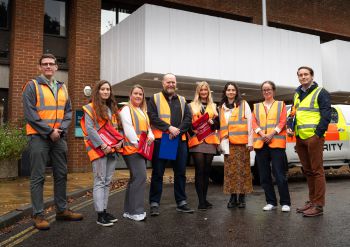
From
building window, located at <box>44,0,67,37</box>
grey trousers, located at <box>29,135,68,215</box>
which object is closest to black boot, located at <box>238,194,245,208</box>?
grey trousers, located at <box>29,135,68,215</box>

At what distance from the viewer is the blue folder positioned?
563cm

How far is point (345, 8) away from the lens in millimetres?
18750

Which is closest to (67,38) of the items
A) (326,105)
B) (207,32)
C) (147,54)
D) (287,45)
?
(147,54)

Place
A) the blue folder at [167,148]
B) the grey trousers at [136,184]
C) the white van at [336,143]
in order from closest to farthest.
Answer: the grey trousers at [136,184]
the blue folder at [167,148]
the white van at [336,143]

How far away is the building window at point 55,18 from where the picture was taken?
43.6 feet

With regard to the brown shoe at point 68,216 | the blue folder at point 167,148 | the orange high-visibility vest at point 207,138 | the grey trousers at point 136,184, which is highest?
the orange high-visibility vest at point 207,138

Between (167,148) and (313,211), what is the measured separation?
222 cm

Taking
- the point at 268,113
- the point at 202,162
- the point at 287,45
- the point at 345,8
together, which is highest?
the point at 345,8

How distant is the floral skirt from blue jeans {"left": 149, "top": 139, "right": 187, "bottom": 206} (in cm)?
78

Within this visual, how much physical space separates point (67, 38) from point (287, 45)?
25.1ft

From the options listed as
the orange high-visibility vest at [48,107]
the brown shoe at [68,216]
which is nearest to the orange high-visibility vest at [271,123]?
the brown shoe at [68,216]

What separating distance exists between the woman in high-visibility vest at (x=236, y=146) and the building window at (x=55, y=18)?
A: 29.6 feet

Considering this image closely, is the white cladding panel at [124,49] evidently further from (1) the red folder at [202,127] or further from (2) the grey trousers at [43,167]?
(2) the grey trousers at [43,167]

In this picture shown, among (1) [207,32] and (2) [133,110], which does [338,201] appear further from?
(1) [207,32]
